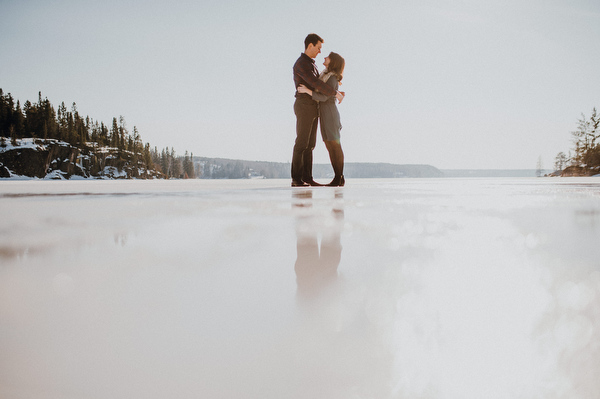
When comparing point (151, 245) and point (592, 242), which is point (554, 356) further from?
point (151, 245)

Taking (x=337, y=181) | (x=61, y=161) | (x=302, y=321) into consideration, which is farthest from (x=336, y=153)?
(x=61, y=161)

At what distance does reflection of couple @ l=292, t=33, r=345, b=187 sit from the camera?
418 centimetres

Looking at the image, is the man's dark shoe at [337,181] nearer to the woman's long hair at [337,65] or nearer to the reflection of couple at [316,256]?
the woman's long hair at [337,65]

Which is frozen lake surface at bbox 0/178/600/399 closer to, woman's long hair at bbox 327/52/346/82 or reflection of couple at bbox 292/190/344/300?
reflection of couple at bbox 292/190/344/300

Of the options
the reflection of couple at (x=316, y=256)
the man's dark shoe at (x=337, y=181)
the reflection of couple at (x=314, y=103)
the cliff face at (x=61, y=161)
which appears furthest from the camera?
the cliff face at (x=61, y=161)

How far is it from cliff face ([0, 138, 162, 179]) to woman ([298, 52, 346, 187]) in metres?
46.2

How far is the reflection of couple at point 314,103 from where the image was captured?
4.18 m

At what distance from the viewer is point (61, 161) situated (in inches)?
1825

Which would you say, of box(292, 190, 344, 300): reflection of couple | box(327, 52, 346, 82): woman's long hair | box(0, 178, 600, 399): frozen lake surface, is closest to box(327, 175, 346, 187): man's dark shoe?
box(327, 52, 346, 82): woman's long hair

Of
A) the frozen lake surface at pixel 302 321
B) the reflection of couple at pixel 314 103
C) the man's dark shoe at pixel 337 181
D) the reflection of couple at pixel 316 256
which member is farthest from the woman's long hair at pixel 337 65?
the frozen lake surface at pixel 302 321

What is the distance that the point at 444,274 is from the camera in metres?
0.65

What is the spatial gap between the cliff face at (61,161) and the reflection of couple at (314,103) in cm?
4602

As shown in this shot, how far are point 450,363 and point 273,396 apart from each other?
179 millimetres

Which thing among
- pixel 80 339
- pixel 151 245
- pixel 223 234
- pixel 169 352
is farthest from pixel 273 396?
pixel 223 234
